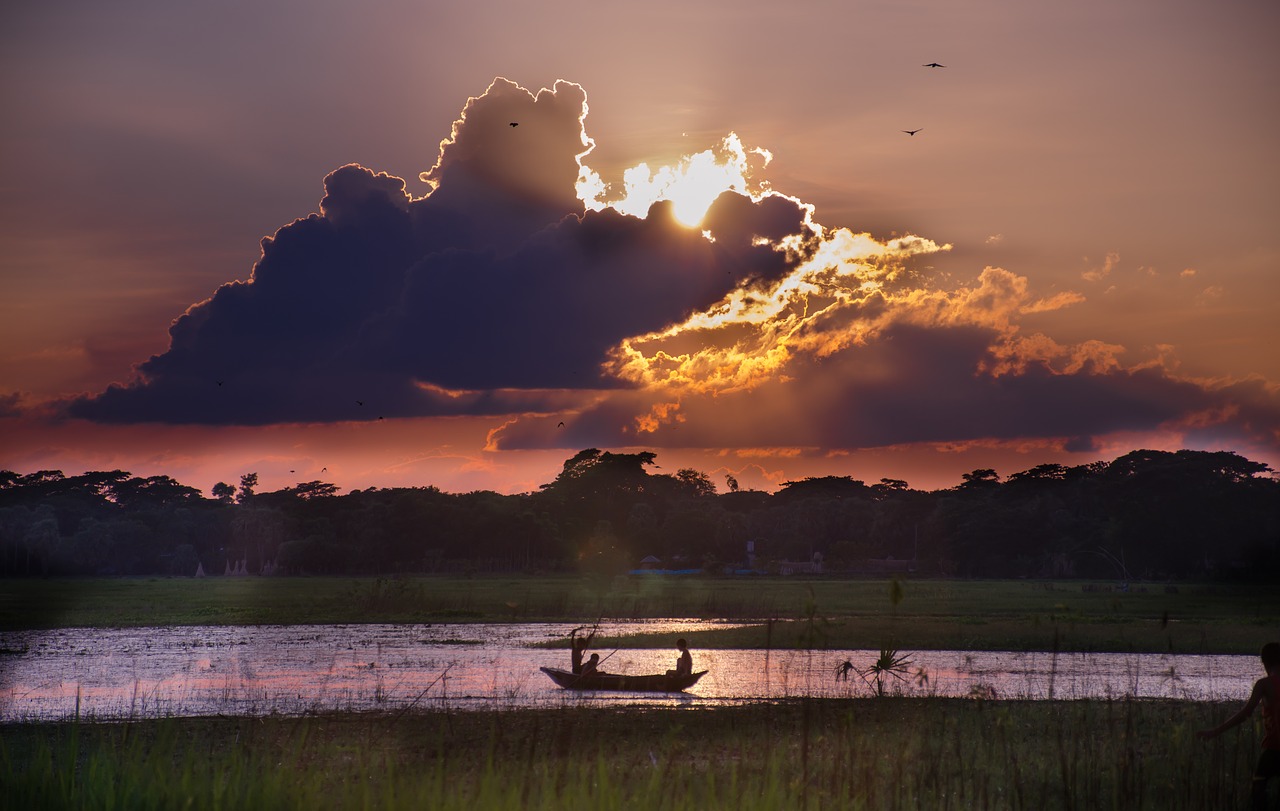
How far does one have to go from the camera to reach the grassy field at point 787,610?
57469mm

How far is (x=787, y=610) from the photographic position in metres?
82.2

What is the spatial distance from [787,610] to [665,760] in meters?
61.2

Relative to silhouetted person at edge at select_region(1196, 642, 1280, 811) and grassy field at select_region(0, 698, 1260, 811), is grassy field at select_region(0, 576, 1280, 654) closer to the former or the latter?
grassy field at select_region(0, 698, 1260, 811)

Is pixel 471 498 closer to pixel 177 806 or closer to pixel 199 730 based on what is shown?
pixel 199 730

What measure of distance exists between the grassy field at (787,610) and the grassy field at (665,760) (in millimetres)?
17849

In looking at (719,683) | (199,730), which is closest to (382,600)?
(719,683)

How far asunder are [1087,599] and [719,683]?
61.3 meters

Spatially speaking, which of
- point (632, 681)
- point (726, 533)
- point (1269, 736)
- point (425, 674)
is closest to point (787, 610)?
point (425, 674)

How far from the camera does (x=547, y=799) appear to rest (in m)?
12.5

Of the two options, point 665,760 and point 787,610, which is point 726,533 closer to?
point 787,610

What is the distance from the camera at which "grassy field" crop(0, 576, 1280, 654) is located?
5747 cm

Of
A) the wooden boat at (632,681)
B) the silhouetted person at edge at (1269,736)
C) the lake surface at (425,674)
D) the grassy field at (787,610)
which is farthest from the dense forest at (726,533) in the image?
the silhouetted person at edge at (1269,736)

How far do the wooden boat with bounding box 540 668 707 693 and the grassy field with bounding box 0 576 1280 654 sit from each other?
30.9 feet

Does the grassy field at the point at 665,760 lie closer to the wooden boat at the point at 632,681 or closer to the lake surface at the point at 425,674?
the lake surface at the point at 425,674
